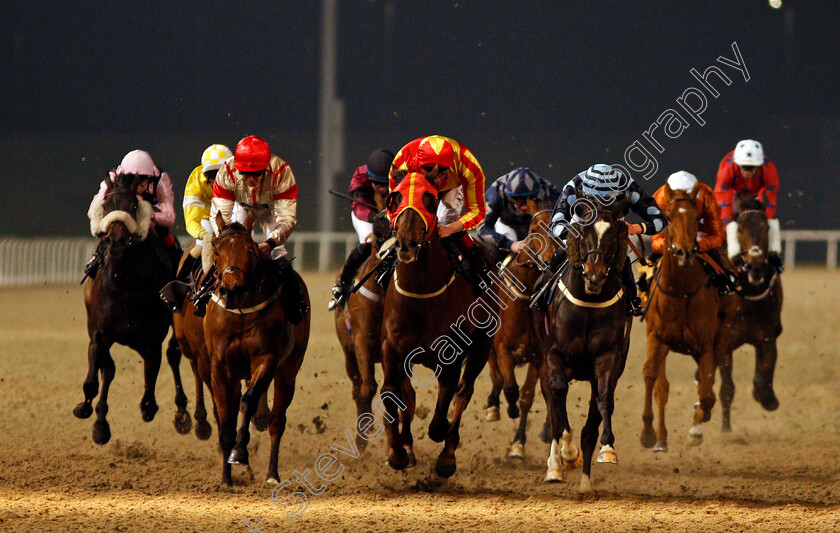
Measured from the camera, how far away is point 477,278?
648 centimetres

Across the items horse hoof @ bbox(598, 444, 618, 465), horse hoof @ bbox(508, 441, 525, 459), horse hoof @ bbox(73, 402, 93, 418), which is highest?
horse hoof @ bbox(73, 402, 93, 418)

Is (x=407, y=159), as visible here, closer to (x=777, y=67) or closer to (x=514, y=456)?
(x=514, y=456)

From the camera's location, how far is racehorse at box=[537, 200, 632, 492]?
578cm

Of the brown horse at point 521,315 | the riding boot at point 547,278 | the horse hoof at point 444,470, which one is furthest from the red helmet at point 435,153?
the horse hoof at point 444,470

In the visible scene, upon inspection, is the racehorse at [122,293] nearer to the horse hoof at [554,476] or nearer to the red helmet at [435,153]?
the red helmet at [435,153]

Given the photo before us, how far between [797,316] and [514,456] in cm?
792

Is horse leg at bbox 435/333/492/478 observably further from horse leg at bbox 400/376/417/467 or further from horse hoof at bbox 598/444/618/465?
horse hoof at bbox 598/444/618/465

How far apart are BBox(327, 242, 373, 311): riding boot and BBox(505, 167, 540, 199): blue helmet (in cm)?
120

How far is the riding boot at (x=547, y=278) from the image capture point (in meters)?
6.43

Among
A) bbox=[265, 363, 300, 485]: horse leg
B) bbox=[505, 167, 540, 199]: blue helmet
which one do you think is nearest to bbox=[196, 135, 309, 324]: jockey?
bbox=[265, 363, 300, 485]: horse leg

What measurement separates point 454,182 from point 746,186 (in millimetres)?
3763

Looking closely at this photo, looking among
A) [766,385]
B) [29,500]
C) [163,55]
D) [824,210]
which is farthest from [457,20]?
[29,500]

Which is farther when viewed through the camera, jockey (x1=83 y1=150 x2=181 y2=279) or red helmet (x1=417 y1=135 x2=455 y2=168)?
jockey (x1=83 y1=150 x2=181 y2=279)

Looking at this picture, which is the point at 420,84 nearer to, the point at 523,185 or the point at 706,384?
the point at 523,185
